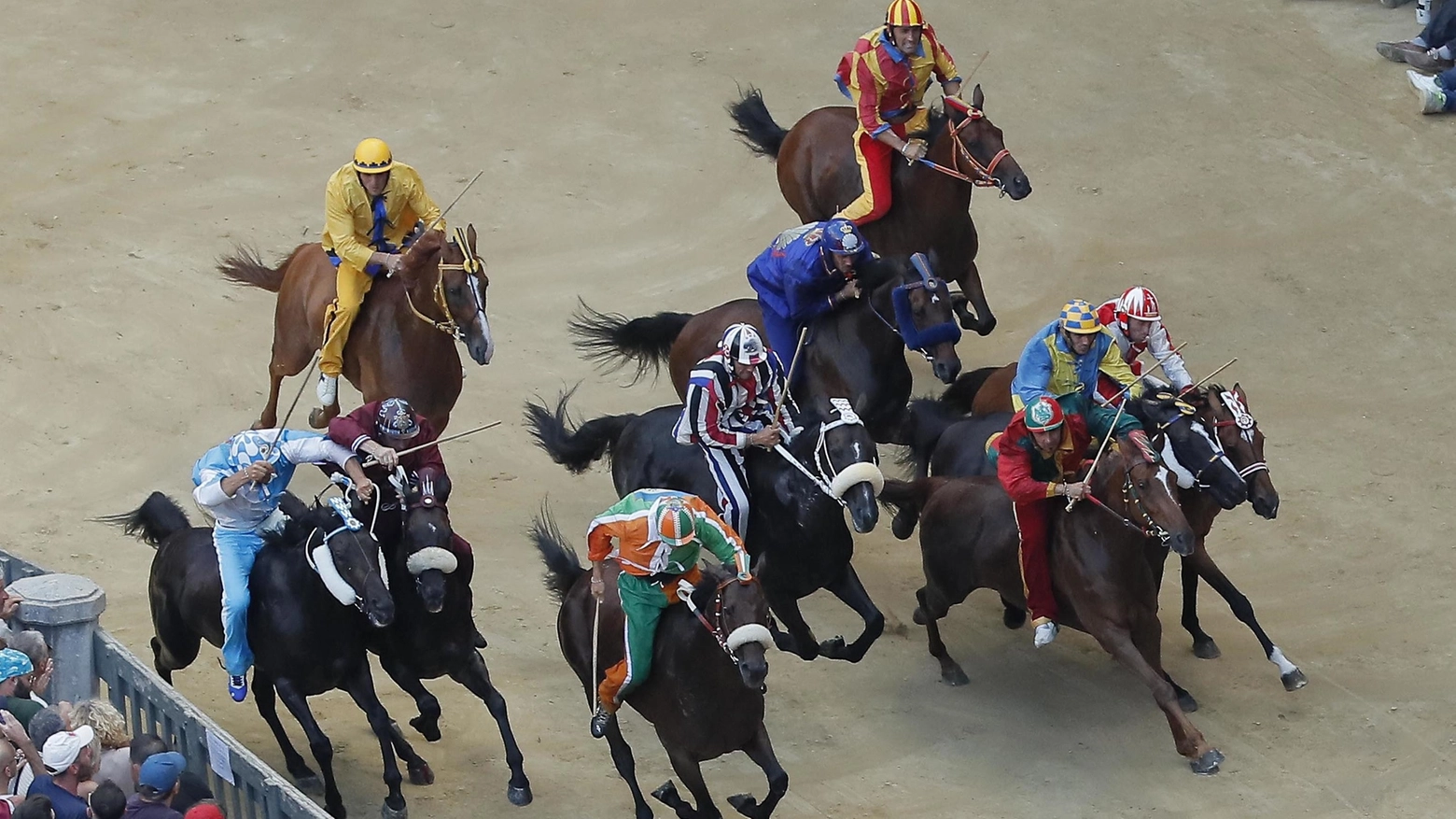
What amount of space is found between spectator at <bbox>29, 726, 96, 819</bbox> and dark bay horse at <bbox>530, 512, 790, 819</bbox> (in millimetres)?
2470

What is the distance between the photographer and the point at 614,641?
8547 millimetres

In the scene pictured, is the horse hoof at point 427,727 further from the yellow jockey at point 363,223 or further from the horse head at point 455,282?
the yellow jockey at point 363,223

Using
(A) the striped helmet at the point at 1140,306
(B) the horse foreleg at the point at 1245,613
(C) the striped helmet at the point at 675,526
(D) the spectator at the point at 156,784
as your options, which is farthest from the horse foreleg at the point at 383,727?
(A) the striped helmet at the point at 1140,306

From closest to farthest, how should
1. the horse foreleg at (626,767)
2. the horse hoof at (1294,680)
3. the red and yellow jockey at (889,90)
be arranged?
the horse foreleg at (626,767)
the horse hoof at (1294,680)
the red and yellow jockey at (889,90)

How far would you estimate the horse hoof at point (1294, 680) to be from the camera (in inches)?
391

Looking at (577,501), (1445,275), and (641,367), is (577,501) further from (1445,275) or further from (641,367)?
(1445,275)

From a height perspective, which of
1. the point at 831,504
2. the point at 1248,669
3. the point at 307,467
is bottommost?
the point at 307,467

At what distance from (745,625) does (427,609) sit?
5.21 feet

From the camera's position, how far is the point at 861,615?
31.6ft

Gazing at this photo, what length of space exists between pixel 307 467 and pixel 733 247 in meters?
4.27

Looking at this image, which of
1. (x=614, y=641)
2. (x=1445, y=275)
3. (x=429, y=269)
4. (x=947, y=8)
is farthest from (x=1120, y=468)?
(x=947, y=8)

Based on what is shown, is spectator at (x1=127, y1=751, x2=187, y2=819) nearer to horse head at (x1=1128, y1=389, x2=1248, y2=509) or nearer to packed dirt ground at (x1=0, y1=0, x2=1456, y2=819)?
packed dirt ground at (x1=0, y1=0, x2=1456, y2=819)

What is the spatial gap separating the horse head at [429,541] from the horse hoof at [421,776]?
0.97 m

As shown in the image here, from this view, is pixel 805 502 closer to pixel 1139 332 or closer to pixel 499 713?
pixel 499 713
